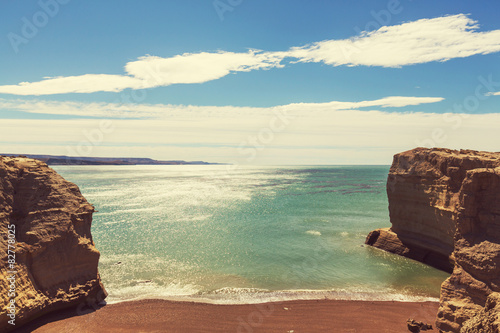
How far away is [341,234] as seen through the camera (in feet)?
116

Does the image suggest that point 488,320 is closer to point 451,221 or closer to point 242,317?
point 242,317

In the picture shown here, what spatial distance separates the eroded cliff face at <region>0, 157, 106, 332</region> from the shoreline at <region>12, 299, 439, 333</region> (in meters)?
1.05

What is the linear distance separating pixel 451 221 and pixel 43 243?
26841 millimetres

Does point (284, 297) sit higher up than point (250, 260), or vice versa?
point (284, 297)

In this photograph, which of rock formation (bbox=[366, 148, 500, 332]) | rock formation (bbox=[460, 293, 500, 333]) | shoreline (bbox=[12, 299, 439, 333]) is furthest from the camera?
shoreline (bbox=[12, 299, 439, 333])

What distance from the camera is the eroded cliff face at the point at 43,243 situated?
535 inches

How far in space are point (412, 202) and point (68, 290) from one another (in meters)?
26.9

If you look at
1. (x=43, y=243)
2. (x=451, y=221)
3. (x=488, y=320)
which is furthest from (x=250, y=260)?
(x=488, y=320)

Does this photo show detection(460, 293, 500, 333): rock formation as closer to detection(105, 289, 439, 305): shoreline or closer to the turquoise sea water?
detection(105, 289, 439, 305): shoreline

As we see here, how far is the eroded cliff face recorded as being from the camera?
13594 mm

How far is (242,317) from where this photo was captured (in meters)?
16.2

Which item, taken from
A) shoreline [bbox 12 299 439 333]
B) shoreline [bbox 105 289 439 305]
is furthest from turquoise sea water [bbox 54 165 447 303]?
shoreline [bbox 12 299 439 333]

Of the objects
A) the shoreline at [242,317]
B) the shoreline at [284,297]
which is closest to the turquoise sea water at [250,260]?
the shoreline at [284,297]

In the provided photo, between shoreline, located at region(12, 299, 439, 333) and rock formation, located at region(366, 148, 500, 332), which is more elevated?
rock formation, located at region(366, 148, 500, 332)
